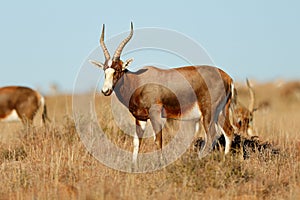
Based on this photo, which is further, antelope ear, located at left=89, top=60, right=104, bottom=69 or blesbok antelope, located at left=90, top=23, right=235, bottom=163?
blesbok antelope, located at left=90, top=23, right=235, bottom=163

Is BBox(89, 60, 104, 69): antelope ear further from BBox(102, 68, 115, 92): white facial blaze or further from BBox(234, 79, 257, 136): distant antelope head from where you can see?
BBox(234, 79, 257, 136): distant antelope head

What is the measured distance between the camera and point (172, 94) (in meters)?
11.1

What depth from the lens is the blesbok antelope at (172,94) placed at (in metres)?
10.7

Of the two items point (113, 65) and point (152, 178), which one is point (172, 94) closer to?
point (113, 65)

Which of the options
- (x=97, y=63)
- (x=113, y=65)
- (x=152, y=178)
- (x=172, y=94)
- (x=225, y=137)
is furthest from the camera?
(x=225, y=137)

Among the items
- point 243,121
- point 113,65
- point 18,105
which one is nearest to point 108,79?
point 113,65

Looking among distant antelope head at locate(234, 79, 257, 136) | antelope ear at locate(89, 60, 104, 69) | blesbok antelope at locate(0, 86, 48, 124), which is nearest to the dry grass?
antelope ear at locate(89, 60, 104, 69)

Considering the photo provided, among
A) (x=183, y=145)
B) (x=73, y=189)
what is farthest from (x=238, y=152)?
→ (x=73, y=189)

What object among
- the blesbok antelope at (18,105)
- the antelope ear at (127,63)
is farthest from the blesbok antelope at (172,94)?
the blesbok antelope at (18,105)

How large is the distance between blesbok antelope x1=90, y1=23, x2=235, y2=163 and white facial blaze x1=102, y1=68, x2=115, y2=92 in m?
0.16

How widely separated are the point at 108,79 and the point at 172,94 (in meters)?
1.50

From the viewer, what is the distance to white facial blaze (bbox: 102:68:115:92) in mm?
10078

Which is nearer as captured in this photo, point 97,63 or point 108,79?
point 108,79

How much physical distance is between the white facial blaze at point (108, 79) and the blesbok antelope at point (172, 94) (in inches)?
6.5
